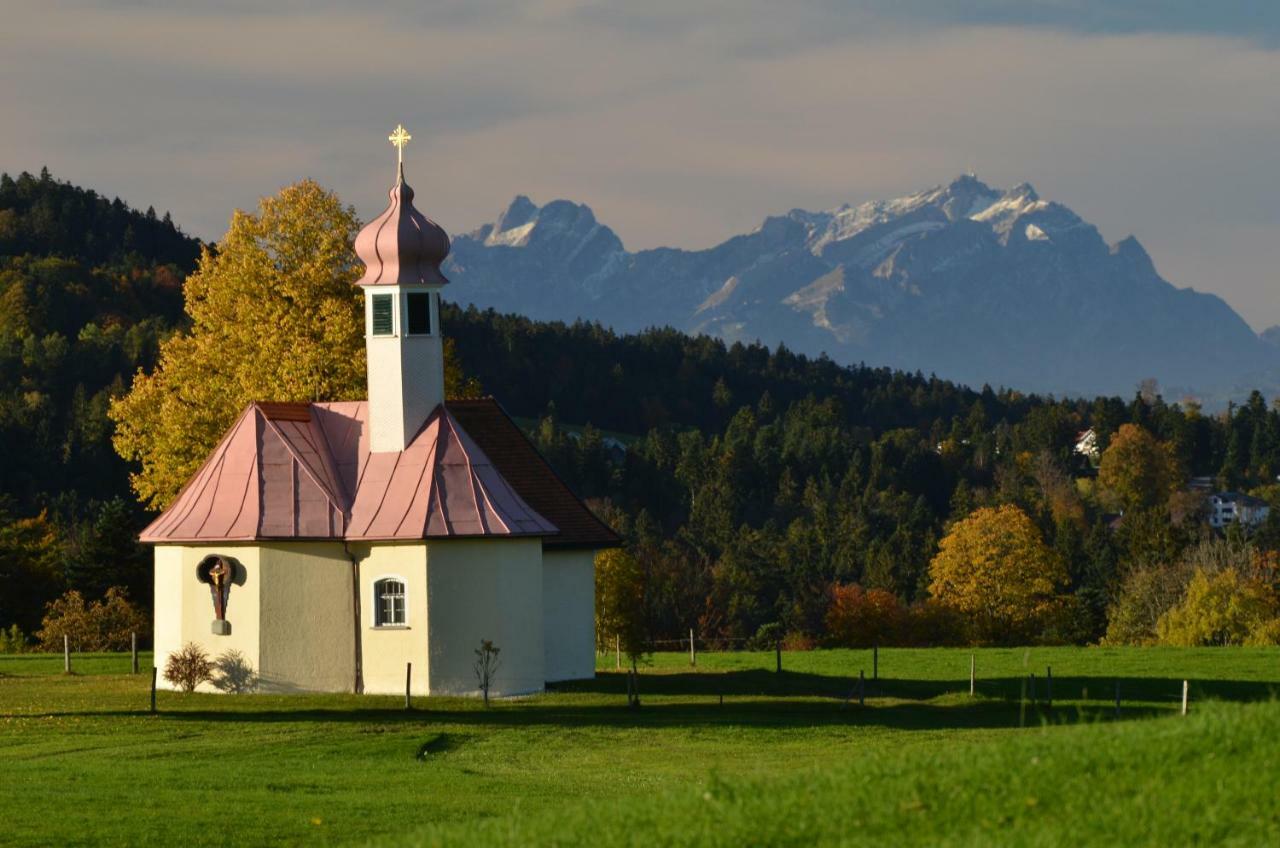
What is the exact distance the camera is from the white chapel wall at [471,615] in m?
34.8

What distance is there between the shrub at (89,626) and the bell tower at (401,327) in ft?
58.5

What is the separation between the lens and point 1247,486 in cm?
18250

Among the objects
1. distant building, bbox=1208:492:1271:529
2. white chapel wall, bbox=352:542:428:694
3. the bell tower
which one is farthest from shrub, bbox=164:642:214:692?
distant building, bbox=1208:492:1271:529

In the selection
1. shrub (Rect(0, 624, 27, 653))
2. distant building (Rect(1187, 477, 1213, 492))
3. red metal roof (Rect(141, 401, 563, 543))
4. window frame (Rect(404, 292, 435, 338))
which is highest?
distant building (Rect(1187, 477, 1213, 492))

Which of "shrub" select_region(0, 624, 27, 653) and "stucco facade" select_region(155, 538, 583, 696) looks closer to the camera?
"stucco facade" select_region(155, 538, 583, 696)

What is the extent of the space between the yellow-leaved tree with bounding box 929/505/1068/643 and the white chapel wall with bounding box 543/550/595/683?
4720 cm

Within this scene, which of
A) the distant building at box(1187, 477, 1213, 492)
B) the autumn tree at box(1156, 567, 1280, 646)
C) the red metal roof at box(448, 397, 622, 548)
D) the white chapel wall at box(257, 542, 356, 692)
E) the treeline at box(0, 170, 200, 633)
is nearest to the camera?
the white chapel wall at box(257, 542, 356, 692)

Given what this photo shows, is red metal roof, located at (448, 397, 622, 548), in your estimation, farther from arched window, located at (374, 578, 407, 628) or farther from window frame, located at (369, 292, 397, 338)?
arched window, located at (374, 578, 407, 628)

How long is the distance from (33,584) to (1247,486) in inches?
5720

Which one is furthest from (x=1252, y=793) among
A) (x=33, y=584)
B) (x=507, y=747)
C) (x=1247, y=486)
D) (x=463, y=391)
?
(x=1247, y=486)

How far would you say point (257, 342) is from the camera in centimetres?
4656

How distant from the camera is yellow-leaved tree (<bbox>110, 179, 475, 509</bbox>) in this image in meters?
45.2

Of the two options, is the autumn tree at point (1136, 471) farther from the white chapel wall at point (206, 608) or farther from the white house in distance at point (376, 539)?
the white chapel wall at point (206, 608)

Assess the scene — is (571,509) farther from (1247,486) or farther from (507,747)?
(1247,486)
